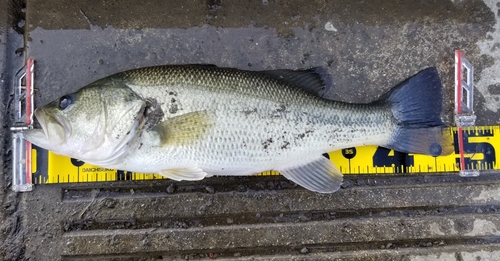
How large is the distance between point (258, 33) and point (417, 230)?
1.65 m

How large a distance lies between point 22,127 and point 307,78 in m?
1.76

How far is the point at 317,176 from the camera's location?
2.26m

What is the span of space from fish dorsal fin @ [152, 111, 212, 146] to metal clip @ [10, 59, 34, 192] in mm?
962

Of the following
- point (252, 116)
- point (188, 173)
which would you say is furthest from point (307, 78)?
point (188, 173)

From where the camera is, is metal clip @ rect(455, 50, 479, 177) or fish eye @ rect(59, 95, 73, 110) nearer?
fish eye @ rect(59, 95, 73, 110)

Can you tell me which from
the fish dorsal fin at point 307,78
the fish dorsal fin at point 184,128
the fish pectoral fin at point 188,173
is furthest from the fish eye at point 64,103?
the fish dorsal fin at point 307,78

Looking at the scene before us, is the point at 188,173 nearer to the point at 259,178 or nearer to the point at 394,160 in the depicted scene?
the point at 259,178

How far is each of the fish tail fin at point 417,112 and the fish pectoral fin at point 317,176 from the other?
0.39m

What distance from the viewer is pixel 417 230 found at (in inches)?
99.1

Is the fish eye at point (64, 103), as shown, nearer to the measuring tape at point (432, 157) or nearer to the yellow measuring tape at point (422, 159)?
the measuring tape at point (432, 157)

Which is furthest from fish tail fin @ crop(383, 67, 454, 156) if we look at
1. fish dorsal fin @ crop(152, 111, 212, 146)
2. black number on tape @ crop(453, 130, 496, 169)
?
fish dorsal fin @ crop(152, 111, 212, 146)

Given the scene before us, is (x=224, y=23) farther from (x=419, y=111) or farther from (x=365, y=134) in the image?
(x=419, y=111)

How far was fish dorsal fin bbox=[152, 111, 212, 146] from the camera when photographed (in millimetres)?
2004

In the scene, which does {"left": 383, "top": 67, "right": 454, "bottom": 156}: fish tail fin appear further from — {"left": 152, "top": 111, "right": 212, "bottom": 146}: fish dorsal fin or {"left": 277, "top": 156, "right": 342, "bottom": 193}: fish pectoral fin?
{"left": 152, "top": 111, "right": 212, "bottom": 146}: fish dorsal fin
